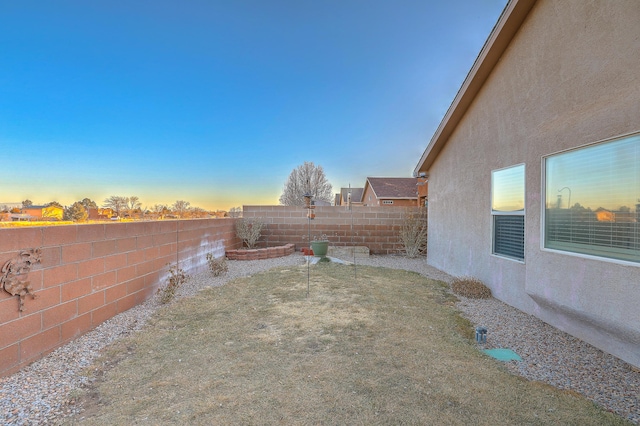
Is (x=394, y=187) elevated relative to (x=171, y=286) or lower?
elevated

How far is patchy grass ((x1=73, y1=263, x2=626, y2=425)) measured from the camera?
237 cm

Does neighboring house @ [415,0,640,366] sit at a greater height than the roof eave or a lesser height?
Answer: lesser

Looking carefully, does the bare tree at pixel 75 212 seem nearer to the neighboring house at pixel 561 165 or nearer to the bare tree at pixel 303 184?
the neighboring house at pixel 561 165

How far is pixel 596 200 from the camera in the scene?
3701 millimetres

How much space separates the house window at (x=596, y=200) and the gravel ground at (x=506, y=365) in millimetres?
1172

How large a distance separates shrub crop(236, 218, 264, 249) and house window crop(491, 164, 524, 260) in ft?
26.1

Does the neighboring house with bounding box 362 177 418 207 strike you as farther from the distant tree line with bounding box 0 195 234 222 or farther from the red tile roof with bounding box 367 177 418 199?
the distant tree line with bounding box 0 195 234 222

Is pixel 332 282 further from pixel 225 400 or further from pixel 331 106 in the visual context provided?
pixel 331 106

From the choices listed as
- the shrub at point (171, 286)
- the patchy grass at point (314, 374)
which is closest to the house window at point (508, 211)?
the patchy grass at point (314, 374)

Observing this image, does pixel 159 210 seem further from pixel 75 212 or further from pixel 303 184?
pixel 303 184

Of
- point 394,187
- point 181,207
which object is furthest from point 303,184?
point 181,207

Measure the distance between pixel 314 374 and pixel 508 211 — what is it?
475 centimetres

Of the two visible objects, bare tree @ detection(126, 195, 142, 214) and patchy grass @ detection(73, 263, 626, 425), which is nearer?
patchy grass @ detection(73, 263, 626, 425)

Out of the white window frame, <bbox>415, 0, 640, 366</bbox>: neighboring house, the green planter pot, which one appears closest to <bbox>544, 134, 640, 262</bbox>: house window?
<bbox>415, 0, 640, 366</bbox>: neighboring house
